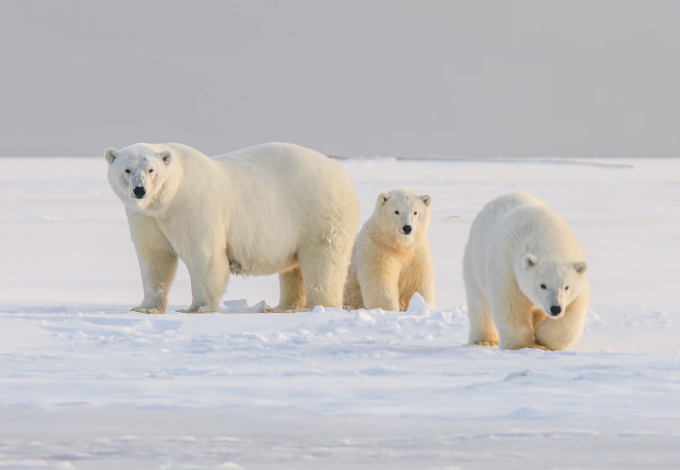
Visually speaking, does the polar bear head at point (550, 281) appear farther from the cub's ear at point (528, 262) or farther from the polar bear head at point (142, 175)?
the polar bear head at point (142, 175)

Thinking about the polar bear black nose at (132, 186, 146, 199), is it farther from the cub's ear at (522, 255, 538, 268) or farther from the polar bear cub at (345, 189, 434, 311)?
the cub's ear at (522, 255, 538, 268)

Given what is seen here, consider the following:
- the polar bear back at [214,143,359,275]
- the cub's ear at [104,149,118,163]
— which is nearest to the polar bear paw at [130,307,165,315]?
the polar bear back at [214,143,359,275]

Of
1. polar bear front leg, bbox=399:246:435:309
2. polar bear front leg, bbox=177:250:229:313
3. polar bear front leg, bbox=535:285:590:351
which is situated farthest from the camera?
polar bear front leg, bbox=399:246:435:309

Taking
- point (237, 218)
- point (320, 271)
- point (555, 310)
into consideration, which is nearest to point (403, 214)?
point (320, 271)

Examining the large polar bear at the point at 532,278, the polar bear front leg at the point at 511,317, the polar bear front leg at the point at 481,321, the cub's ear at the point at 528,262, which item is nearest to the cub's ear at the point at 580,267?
the large polar bear at the point at 532,278

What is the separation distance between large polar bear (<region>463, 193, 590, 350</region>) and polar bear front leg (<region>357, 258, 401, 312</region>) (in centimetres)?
171

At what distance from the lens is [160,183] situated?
592 centimetres

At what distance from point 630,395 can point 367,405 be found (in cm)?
99

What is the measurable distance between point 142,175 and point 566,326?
2.60 m

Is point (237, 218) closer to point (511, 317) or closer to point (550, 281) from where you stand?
point (511, 317)

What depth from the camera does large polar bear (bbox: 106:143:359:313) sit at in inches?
237

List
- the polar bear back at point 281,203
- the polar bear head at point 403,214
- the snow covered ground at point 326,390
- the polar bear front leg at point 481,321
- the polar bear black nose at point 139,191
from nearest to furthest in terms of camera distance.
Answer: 1. the snow covered ground at point 326,390
2. the polar bear front leg at point 481,321
3. the polar bear black nose at point 139,191
4. the polar bear back at point 281,203
5. the polar bear head at point 403,214

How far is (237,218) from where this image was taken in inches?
252

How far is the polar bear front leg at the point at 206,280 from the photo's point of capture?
6.20 m
